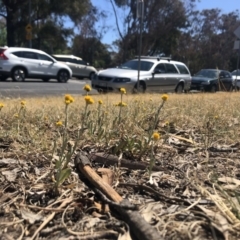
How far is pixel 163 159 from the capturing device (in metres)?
3.49

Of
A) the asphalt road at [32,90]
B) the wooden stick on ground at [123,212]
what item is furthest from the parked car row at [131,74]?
the wooden stick on ground at [123,212]

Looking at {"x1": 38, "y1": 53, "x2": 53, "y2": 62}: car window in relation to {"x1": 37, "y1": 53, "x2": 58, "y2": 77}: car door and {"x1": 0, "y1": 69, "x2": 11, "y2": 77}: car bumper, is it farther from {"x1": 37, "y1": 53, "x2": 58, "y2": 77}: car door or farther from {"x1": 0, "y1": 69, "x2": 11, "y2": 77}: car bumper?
{"x1": 0, "y1": 69, "x2": 11, "y2": 77}: car bumper

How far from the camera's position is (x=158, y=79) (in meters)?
17.7

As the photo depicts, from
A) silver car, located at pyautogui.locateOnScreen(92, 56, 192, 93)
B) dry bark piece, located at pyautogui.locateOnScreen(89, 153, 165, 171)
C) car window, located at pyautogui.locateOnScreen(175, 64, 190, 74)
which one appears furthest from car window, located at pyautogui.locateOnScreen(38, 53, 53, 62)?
dry bark piece, located at pyautogui.locateOnScreen(89, 153, 165, 171)

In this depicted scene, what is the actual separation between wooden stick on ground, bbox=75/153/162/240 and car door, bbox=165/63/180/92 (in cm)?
1571

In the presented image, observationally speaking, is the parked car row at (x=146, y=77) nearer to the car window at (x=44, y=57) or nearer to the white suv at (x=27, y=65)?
the white suv at (x=27, y=65)

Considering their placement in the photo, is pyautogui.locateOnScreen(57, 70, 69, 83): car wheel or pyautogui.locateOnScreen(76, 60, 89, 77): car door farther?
pyautogui.locateOnScreen(76, 60, 89, 77): car door

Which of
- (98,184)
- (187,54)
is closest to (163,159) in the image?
(98,184)

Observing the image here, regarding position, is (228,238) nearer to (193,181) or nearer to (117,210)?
(117,210)

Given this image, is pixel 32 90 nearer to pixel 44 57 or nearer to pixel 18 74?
pixel 18 74

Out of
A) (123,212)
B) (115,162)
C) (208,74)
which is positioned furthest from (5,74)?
(123,212)

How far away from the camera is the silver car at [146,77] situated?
52.0ft

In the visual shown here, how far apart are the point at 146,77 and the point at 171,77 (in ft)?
7.20

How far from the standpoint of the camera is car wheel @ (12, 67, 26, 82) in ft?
75.1
